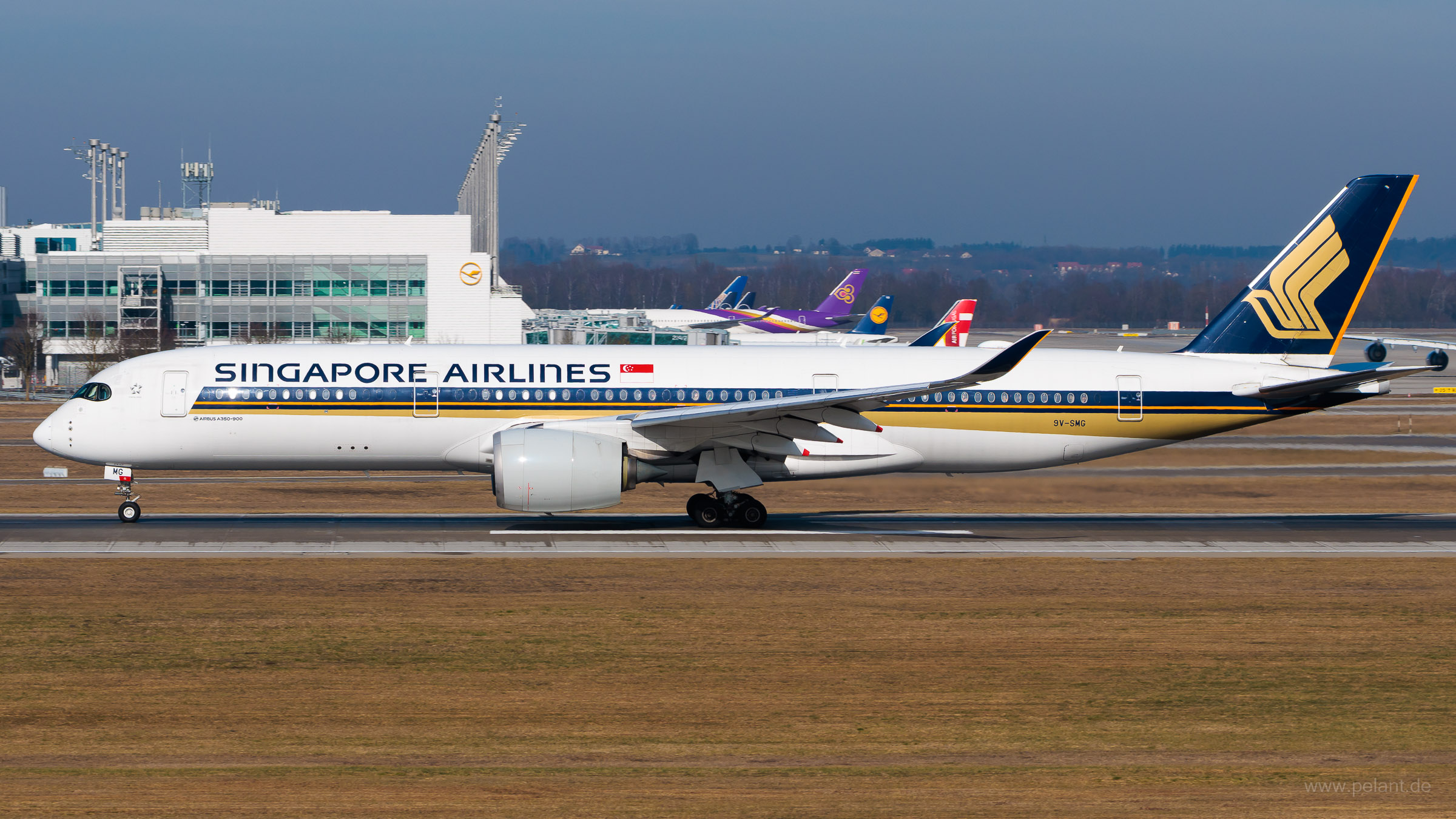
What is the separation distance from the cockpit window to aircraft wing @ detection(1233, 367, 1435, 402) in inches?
A: 993

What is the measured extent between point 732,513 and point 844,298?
4745 inches

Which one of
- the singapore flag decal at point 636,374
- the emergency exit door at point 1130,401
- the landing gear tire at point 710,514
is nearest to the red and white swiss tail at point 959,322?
the emergency exit door at point 1130,401

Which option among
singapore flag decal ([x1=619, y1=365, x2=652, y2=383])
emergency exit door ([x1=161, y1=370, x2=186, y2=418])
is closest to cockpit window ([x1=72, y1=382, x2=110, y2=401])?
emergency exit door ([x1=161, y1=370, x2=186, y2=418])

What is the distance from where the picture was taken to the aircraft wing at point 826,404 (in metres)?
27.7

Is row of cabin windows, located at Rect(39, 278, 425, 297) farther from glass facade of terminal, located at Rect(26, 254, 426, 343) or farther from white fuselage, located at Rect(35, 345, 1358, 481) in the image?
white fuselage, located at Rect(35, 345, 1358, 481)

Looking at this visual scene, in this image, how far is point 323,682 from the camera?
56.0 feet

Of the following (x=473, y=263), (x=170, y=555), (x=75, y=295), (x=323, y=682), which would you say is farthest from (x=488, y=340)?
(x=323, y=682)

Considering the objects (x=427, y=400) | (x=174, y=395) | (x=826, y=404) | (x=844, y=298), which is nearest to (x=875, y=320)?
(x=844, y=298)

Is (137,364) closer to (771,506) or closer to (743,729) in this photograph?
(771,506)

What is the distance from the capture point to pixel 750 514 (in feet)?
102

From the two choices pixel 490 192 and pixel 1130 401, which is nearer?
pixel 1130 401

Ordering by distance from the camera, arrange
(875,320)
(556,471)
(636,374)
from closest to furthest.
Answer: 1. (556,471)
2. (636,374)
3. (875,320)

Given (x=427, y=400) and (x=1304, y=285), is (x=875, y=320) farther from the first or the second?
(x=427, y=400)

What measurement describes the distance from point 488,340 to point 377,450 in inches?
2930
